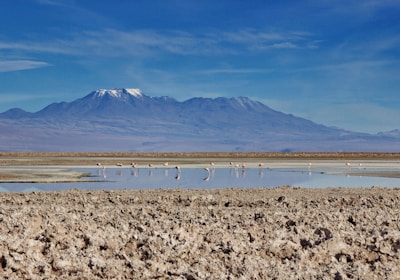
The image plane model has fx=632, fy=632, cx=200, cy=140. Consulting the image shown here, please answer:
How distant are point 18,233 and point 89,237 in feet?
3.66

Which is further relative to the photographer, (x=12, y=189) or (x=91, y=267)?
(x=12, y=189)

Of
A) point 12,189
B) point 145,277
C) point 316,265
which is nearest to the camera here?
point 145,277

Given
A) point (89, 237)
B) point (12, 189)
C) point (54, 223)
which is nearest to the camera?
point (89, 237)

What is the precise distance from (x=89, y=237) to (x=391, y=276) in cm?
389

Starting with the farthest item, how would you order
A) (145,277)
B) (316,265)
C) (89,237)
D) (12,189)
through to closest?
(12,189), (89,237), (316,265), (145,277)

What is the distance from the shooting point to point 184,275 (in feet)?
24.4

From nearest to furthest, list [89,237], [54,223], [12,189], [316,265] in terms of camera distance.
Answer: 1. [316,265]
2. [89,237]
3. [54,223]
4. [12,189]

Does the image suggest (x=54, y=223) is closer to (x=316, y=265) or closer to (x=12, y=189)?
(x=316, y=265)

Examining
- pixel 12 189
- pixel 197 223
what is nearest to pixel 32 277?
pixel 197 223

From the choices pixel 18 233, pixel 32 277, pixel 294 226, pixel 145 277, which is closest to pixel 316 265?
pixel 294 226

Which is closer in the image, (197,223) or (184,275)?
(184,275)

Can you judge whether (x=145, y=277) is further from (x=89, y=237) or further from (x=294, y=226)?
(x=294, y=226)

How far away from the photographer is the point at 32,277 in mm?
7477

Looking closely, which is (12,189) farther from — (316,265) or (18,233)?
(316,265)
